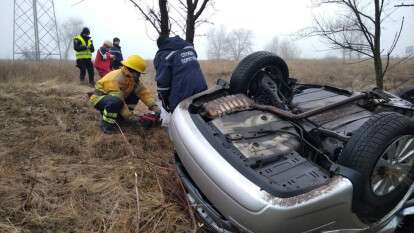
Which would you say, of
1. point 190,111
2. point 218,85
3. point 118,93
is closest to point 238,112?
point 190,111

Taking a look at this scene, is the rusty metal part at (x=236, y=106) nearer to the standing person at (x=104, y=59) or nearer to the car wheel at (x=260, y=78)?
the car wheel at (x=260, y=78)

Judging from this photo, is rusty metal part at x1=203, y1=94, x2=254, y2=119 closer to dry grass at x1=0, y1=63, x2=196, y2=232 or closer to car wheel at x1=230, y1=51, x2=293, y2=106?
car wheel at x1=230, y1=51, x2=293, y2=106

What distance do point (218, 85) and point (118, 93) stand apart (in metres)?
1.47

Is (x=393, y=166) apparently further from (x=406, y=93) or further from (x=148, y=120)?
(x=148, y=120)

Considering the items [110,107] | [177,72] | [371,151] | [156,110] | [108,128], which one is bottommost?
[108,128]

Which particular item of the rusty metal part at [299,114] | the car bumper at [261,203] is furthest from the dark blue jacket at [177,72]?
the car bumper at [261,203]

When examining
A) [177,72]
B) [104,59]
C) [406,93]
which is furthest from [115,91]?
[104,59]

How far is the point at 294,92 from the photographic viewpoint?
4.07 metres

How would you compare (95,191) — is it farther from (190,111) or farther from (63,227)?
(190,111)

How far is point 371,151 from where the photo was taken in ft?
7.70

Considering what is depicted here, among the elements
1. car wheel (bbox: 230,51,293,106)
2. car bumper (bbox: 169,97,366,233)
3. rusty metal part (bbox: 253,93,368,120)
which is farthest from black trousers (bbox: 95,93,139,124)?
car bumper (bbox: 169,97,366,233)

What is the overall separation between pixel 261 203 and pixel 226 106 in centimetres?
120

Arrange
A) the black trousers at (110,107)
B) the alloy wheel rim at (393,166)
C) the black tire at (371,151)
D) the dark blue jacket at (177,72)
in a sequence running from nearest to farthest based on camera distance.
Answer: the black tire at (371,151)
the alloy wheel rim at (393,166)
the dark blue jacket at (177,72)
the black trousers at (110,107)

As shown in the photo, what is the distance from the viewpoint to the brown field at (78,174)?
9.20ft
